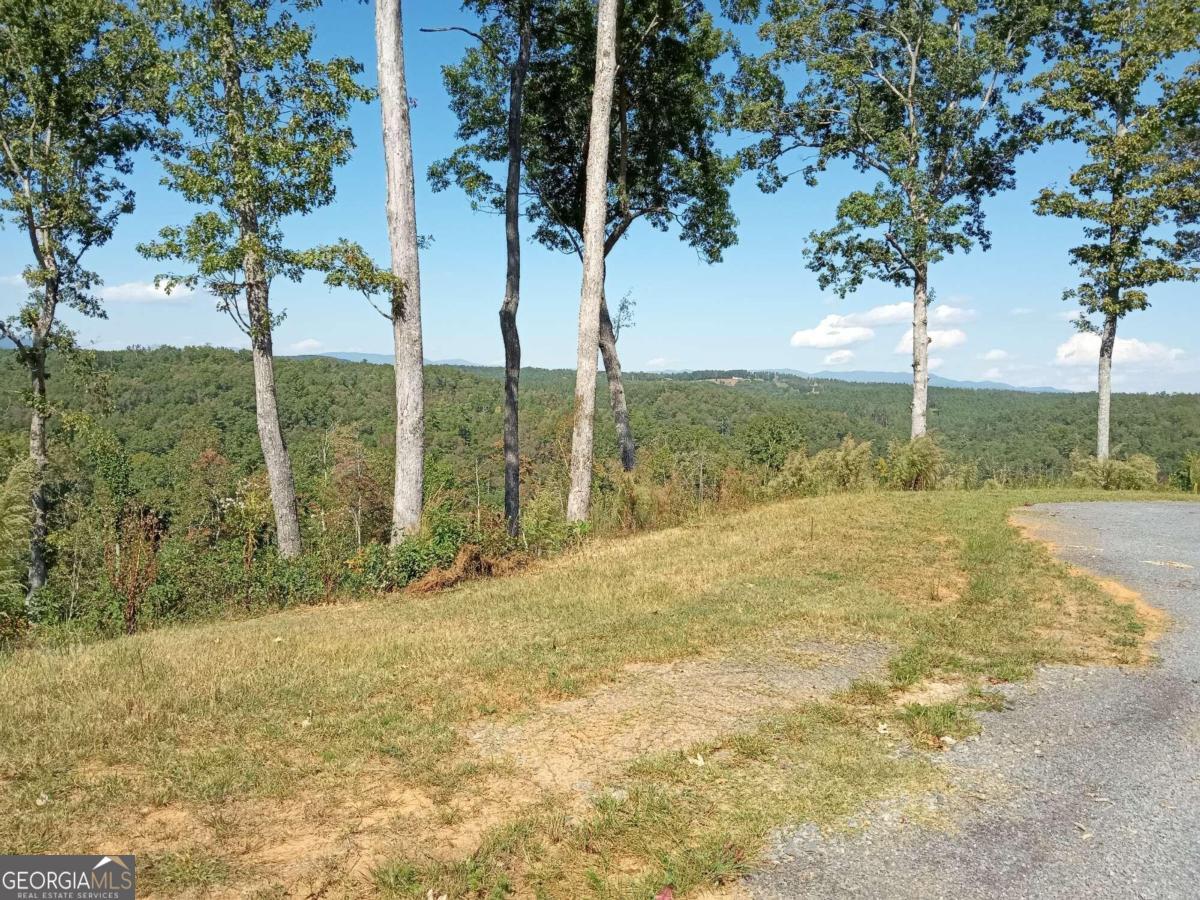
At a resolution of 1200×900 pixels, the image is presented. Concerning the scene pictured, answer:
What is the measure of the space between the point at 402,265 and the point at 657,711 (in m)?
7.03

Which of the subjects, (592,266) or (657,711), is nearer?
(657,711)

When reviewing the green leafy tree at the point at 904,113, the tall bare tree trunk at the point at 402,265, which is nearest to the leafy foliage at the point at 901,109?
the green leafy tree at the point at 904,113

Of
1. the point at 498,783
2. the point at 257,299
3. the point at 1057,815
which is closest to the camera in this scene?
the point at 1057,815

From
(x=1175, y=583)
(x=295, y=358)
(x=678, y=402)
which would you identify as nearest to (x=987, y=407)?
(x=678, y=402)

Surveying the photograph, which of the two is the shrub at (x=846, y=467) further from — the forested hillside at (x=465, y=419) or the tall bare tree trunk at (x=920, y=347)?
the forested hillside at (x=465, y=419)

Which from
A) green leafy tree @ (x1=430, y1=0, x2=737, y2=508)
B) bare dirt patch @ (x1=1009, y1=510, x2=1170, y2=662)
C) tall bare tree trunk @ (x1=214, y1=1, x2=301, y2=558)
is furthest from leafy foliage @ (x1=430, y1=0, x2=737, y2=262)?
bare dirt patch @ (x1=1009, y1=510, x2=1170, y2=662)

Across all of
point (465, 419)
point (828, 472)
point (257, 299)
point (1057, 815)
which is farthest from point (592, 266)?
point (465, 419)

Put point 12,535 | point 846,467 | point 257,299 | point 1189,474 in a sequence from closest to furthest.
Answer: point 12,535, point 257,299, point 846,467, point 1189,474

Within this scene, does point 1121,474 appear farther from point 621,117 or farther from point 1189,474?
point 621,117

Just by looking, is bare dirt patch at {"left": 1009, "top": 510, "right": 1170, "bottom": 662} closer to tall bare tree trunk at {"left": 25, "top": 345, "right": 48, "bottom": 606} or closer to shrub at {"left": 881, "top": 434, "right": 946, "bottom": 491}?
shrub at {"left": 881, "top": 434, "right": 946, "bottom": 491}

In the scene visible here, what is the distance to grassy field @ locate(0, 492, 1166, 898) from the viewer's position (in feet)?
8.82

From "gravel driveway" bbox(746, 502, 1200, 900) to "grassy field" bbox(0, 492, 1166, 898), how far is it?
210 millimetres

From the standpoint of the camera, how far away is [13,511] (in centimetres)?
661

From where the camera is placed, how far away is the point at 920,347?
Answer: 17.0m
